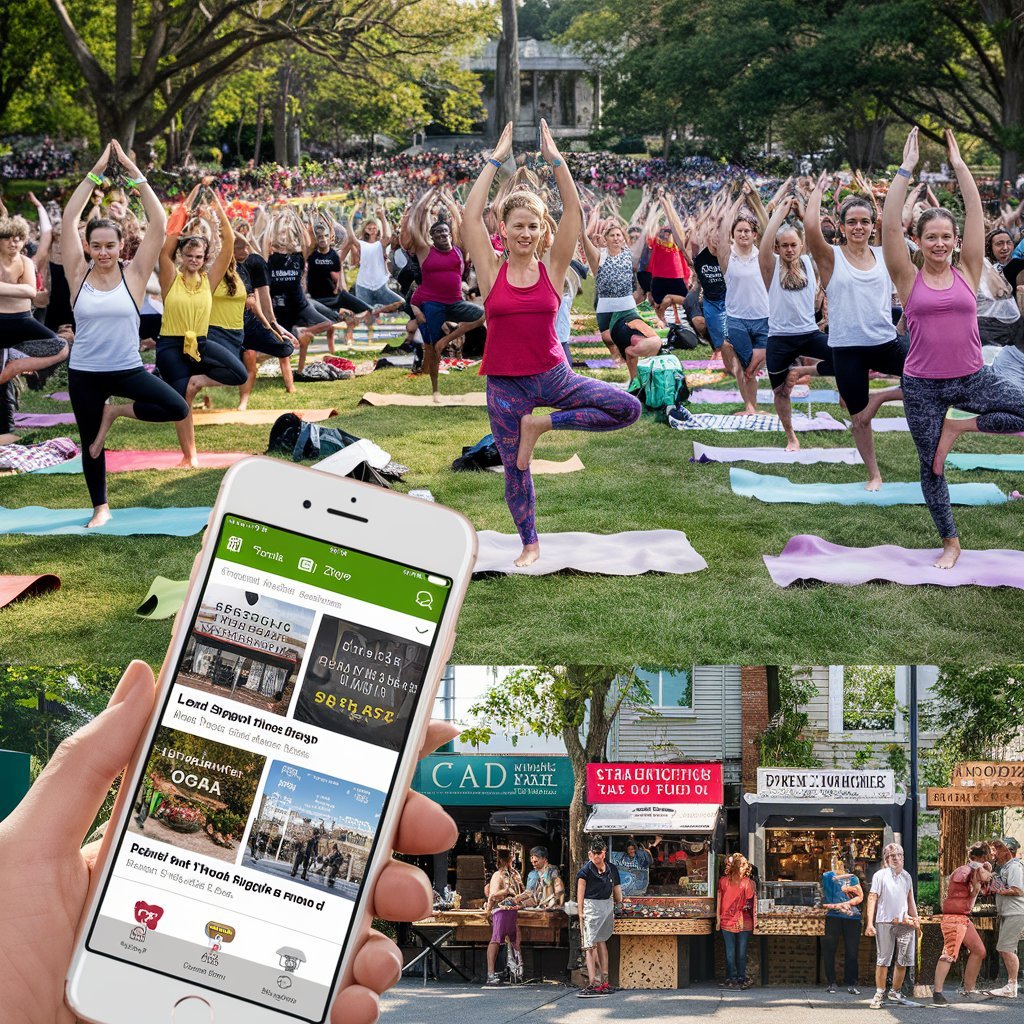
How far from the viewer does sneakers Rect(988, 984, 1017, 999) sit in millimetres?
9062

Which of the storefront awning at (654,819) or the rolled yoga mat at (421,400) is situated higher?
the rolled yoga mat at (421,400)

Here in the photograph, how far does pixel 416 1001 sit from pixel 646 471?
15.1 feet

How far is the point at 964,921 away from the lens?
29.7 feet

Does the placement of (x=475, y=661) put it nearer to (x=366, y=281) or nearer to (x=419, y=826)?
(x=419, y=826)

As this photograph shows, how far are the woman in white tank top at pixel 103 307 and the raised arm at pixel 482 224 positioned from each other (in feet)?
7.16

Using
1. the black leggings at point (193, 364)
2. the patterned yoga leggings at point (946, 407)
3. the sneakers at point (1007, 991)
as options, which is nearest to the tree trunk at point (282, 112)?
the black leggings at point (193, 364)

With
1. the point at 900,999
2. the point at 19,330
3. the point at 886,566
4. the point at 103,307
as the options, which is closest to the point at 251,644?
the point at 886,566

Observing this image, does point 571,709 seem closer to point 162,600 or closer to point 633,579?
point 633,579

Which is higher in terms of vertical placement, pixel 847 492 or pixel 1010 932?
pixel 847 492

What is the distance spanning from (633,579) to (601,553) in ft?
1.67

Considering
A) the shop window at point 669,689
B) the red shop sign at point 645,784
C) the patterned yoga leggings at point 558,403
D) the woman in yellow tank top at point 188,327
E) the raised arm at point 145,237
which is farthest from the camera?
the red shop sign at point 645,784

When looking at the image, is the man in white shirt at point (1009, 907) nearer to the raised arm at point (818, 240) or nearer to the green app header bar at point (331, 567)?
the raised arm at point (818, 240)

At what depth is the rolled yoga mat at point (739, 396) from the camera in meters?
13.4

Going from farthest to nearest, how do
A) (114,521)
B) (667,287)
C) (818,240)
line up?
(667,287) → (818,240) → (114,521)
